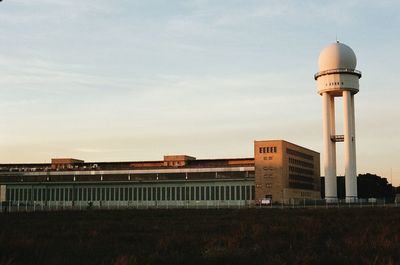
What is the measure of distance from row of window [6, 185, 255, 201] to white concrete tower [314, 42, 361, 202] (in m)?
27.0

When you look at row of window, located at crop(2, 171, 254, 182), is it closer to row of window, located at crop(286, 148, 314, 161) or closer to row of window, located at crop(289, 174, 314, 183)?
row of window, located at crop(289, 174, 314, 183)

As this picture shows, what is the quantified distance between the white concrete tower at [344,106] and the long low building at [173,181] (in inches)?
688

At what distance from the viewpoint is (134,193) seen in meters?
143

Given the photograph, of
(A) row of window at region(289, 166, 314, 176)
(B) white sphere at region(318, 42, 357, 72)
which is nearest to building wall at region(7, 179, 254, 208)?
(A) row of window at region(289, 166, 314, 176)

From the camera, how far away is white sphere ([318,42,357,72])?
109312mm

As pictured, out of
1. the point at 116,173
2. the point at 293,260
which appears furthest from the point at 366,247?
the point at 116,173

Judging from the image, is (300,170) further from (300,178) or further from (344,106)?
(344,106)

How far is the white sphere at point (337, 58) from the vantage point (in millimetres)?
109312

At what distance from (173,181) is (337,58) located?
5256 cm

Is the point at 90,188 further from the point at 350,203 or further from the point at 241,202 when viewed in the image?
the point at 350,203

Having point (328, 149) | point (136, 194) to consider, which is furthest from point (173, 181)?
point (328, 149)

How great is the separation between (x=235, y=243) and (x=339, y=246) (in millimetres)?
3789

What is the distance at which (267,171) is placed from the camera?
418ft

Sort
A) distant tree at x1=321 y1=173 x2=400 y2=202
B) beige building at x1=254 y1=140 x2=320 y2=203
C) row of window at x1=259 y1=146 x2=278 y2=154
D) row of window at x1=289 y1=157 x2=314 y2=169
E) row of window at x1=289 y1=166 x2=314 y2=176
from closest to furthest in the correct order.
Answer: beige building at x1=254 y1=140 x2=320 y2=203 → row of window at x1=259 y1=146 x2=278 y2=154 → row of window at x1=289 y1=157 x2=314 y2=169 → row of window at x1=289 y1=166 x2=314 y2=176 → distant tree at x1=321 y1=173 x2=400 y2=202
